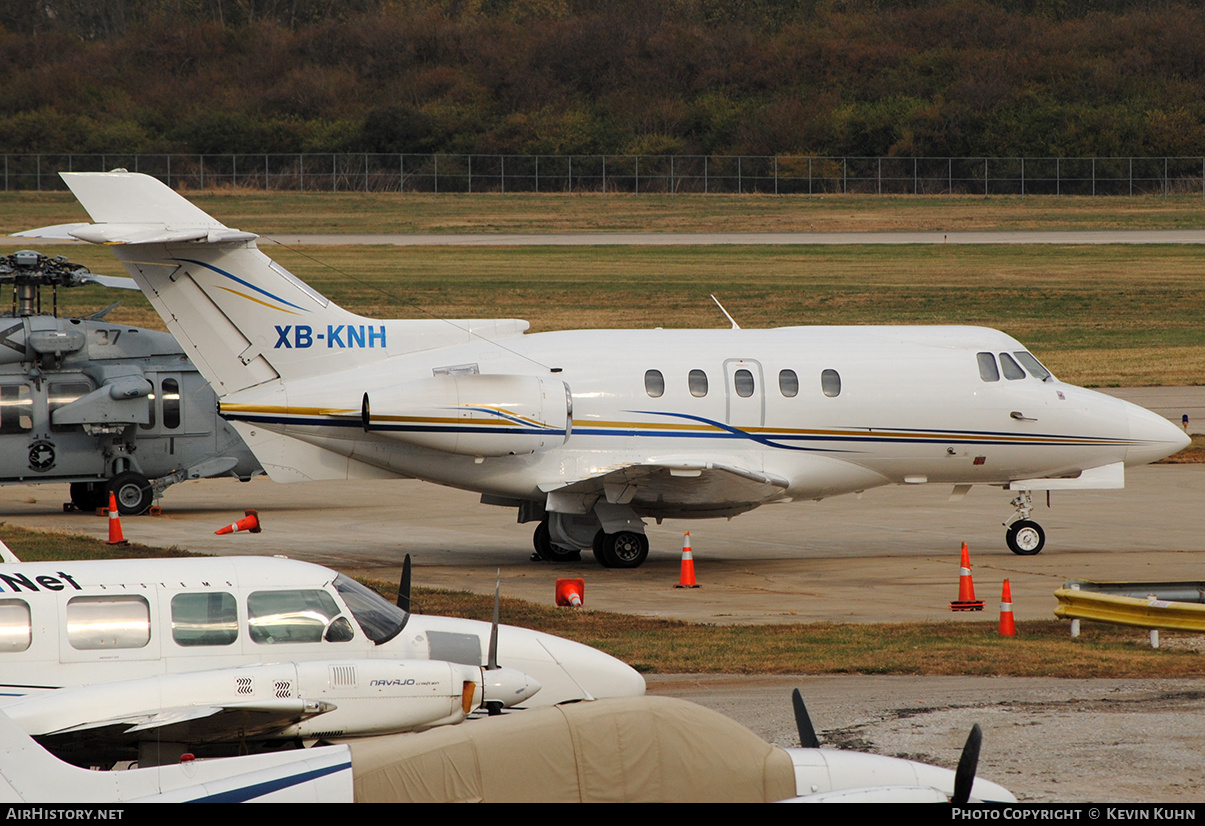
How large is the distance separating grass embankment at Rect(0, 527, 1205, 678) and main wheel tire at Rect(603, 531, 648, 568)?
9.09 ft

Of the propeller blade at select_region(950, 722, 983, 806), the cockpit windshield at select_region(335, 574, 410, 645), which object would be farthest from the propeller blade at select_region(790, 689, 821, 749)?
the cockpit windshield at select_region(335, 574, 410, 645)

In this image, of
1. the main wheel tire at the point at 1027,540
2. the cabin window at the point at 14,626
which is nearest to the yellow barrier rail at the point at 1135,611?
the main wheel tire at the point at 1027,540

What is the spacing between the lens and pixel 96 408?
23688 millimetres

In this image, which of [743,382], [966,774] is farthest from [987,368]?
[966,774]

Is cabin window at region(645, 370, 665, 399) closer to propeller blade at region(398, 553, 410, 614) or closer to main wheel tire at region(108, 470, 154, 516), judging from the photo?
propeller blade at region(398, 553, 410, 614)

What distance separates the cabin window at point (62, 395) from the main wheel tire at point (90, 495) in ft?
4.32

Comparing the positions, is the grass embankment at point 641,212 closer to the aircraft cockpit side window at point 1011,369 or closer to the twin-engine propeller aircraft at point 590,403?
the twin-engine propeller aircraft at point 590,403

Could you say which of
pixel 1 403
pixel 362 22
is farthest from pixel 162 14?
pixel 1 403

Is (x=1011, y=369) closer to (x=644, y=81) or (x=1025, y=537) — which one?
(x=1025, y=537)

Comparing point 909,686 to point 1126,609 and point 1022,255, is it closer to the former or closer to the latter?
point 1126,609

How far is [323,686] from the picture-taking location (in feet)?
31.7

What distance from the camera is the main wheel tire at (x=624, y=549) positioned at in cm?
1995

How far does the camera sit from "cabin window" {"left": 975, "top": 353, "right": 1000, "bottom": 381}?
20.7 meters

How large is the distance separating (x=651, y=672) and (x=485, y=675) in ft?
14.8
